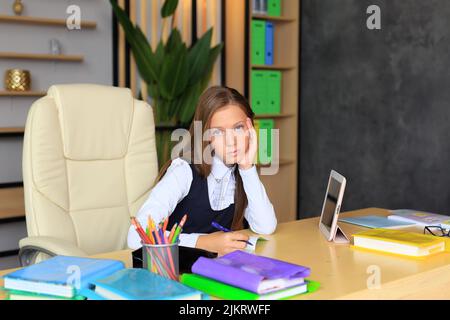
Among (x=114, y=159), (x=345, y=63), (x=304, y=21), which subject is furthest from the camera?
(x=304, y=21)

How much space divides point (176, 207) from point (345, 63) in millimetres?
2663

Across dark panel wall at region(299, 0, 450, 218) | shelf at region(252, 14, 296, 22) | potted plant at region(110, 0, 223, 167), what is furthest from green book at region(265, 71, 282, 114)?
potted plant at region(110, 0, 223, 167)

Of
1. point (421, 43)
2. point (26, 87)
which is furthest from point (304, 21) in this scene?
point (26, 87)

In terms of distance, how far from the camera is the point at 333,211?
1892mm

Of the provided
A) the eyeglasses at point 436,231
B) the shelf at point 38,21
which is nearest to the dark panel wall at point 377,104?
the shelf at point 38,21

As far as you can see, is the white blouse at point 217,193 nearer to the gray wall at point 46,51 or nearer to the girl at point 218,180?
the girl at point 218,180

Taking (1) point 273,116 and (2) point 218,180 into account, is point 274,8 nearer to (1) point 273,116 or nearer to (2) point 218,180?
(1) point 273,116

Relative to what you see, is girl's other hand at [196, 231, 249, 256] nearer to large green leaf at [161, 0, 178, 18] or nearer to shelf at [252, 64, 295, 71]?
large green leaf at [161, 0, 178, 18]

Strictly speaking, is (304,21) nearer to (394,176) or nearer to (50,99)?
(394,176)

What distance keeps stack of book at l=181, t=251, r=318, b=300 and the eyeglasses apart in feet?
2.48

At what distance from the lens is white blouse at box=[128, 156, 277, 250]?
1.94 metres

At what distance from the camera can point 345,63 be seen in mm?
4434

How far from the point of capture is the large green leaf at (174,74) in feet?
12.2

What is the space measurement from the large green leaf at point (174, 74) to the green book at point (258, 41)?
2.70 feet
